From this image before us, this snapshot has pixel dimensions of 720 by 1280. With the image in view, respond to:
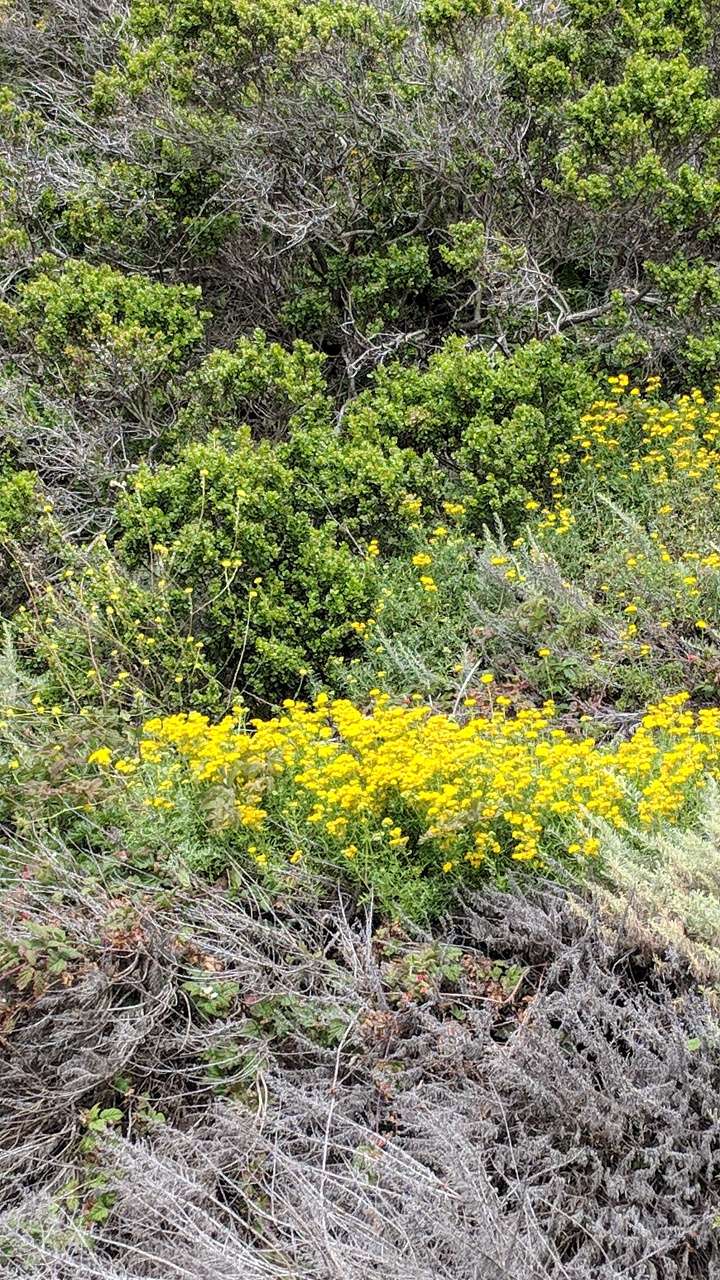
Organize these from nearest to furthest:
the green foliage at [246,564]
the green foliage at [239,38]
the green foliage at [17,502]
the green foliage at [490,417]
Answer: the green foliage at [246,564] < the green foliage at [17,502] < the green foliage at [490,417] < the green foliage at [239,38]

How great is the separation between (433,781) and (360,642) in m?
1.69

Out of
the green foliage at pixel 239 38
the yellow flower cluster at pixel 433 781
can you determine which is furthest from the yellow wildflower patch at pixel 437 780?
the green foliage at pixel 239 38

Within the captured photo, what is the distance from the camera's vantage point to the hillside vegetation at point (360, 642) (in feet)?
7.94

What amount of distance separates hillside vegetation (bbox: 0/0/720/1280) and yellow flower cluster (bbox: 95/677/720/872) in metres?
0.02

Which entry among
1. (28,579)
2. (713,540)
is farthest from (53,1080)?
(713,540)

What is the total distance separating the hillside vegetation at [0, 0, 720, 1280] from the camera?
7.94 feet

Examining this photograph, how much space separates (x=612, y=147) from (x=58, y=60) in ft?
12.2

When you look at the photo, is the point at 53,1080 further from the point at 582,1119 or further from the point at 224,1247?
the point at 582,1119

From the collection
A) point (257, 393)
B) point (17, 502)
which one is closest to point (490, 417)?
point (257, 393)

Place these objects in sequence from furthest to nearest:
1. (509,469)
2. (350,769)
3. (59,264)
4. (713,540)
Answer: (59,264) < (509,469) < (713,540) < (350,769)

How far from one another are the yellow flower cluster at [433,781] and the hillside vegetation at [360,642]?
16 millimetres

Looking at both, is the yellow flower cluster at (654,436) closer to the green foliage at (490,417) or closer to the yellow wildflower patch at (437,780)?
the green foliage at (490,417)

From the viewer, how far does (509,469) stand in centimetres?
525

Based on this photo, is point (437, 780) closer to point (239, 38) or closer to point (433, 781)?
point (433, 781)
